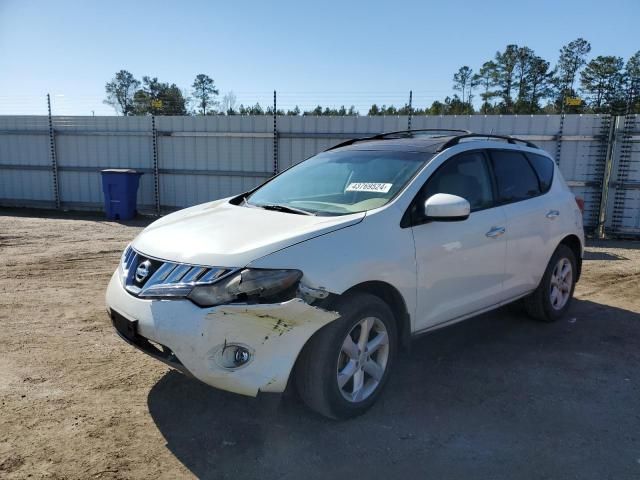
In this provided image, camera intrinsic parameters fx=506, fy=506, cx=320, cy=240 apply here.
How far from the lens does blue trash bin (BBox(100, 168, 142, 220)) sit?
11.8 meters

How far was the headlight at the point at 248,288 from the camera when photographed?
261cm

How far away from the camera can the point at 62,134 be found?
1312 cm

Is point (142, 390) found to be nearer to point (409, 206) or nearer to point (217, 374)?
point (217, 374)

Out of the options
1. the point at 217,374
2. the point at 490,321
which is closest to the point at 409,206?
the point at 217,374

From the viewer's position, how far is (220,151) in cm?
1202

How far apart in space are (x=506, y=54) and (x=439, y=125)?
6625cm

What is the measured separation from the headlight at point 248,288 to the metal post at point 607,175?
29.9 feet

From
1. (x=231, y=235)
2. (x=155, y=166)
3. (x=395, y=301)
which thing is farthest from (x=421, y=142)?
(x=155, y=166)

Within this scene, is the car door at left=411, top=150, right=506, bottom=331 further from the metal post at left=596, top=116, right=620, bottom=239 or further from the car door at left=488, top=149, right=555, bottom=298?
the metal post at left=596, top=116, right=620, bottom=239

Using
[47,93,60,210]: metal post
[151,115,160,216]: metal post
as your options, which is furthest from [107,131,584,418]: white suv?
[47,93,60,210]: metal post

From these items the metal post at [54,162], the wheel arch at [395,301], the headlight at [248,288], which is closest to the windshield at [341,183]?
the wheel arch at [395,301]

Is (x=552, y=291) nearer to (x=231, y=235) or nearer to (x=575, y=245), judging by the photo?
(x=575, y=245)

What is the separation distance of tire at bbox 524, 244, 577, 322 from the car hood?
8.12ft

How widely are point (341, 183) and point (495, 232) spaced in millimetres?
1217
